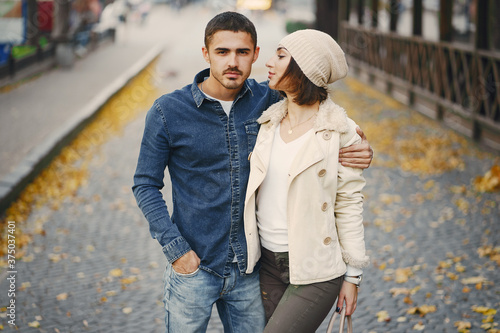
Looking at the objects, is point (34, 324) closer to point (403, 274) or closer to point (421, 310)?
point (421, 310)

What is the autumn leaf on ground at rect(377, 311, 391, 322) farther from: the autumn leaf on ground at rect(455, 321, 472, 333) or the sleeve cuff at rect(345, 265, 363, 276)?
the sleeve cuff at rect(345, 265, 363, 276)

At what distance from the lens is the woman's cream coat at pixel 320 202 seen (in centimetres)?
246

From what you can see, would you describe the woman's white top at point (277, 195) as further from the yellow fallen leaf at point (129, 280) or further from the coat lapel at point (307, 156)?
the yellow fallen leaf at point (129, 280)

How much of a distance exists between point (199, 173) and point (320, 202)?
53cm

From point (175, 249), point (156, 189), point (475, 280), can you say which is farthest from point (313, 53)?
point (475, 280)

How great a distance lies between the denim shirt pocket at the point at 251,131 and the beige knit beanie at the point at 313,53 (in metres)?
0.34

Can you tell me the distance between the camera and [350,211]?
256 cm

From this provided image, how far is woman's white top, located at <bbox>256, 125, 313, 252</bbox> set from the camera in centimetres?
252

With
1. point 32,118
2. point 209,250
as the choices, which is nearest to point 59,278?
point 209,250

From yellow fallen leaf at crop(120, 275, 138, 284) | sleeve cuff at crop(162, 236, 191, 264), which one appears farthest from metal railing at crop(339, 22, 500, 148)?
sleeve cuff at crop(162, 236, 191, 264)

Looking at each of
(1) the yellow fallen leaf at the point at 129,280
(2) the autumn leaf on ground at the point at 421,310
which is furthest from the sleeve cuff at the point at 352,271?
(1) the yellow fallen leaf at the point at 129,280

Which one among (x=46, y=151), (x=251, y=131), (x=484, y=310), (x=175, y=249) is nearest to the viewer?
(x=175, y=249)

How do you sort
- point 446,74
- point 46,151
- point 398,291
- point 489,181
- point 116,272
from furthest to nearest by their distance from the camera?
point 446,74, point 46,151, point 489,181, point 116,272, point 398,291

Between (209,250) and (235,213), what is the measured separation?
192 millimetres
